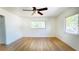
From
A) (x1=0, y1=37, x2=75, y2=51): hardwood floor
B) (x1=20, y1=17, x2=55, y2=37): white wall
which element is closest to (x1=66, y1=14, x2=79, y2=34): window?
(x1=0, y1=37, x2=75, y2=51): hardwood floor

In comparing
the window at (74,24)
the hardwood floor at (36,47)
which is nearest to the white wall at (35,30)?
the hardwood floor at (36,47)

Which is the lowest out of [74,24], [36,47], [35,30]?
[36,47]

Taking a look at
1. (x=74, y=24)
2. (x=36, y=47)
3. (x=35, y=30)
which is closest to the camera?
(x=36, y=47)

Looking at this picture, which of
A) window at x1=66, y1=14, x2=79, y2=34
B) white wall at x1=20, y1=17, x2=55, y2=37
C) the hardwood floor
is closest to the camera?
the hardwood floor

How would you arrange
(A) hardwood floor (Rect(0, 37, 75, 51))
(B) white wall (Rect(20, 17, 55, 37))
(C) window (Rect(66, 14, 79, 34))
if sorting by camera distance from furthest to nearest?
(B) white wall (Rect(20, 17, 55, 37)) < (C) window (Rect(66, 14, 79, 34)) < (A) hardwood floor (Rect(0, 37, 75, 51))

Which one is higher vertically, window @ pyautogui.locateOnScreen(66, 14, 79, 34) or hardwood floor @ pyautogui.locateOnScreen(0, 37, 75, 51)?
window @ pyautogui.locateOnScreen(66, 14, 79, 34)

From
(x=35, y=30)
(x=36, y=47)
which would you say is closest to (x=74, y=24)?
(x=36, y=47)

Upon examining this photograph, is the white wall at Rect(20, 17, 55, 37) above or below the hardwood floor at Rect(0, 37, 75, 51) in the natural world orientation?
above

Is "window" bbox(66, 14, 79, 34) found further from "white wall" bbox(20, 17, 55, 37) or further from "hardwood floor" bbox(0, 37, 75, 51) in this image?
"white wall" bbox(20, 17, 55, 37)

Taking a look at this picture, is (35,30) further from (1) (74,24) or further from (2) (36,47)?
(1) (74,24)

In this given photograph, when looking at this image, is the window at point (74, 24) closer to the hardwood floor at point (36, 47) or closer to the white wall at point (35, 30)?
the hardwood floor at point (36, 47)

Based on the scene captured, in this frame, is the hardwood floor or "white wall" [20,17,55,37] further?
"white wall" [20,17,55,37]
